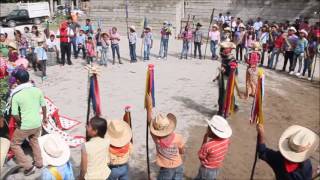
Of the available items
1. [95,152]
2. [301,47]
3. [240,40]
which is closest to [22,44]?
[240,40]

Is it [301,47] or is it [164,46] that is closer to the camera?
[301,47]

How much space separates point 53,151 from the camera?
4.62m

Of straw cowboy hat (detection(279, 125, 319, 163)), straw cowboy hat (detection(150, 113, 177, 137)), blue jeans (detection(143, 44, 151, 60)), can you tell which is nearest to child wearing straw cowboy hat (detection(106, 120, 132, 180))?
straw cowboy hat (detection(150, 113, 177, 137))

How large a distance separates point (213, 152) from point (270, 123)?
5365 mm

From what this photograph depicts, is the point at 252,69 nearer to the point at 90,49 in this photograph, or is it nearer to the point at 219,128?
the point at 219,128

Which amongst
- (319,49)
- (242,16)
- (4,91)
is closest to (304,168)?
(4,91)

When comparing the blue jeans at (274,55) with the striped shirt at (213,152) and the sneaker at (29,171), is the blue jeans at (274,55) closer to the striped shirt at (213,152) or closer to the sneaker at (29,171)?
A: the striped shirt at (213,152)

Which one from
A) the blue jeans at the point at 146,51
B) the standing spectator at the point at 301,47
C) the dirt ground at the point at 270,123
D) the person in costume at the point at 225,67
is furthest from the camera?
the blue jeans at the point at 146,51

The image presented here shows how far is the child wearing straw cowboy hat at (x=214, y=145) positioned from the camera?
5.48m

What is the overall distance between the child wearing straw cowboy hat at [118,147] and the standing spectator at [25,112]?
187 cm

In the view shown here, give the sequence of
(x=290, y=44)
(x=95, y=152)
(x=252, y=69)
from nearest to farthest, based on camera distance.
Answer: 1. (x=95, y=152)
2. (x=252, y=69)
3. (x=290, y=44)

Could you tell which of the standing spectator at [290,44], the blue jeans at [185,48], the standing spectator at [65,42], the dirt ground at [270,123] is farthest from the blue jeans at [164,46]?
the standing spectator at [290,44]

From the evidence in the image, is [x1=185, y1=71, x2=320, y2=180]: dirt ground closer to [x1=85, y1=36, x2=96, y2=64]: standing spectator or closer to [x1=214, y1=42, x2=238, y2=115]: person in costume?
[x1=214, y1=42, x2=238, y2=115]: person in costume

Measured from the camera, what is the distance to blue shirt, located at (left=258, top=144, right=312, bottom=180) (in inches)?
188
